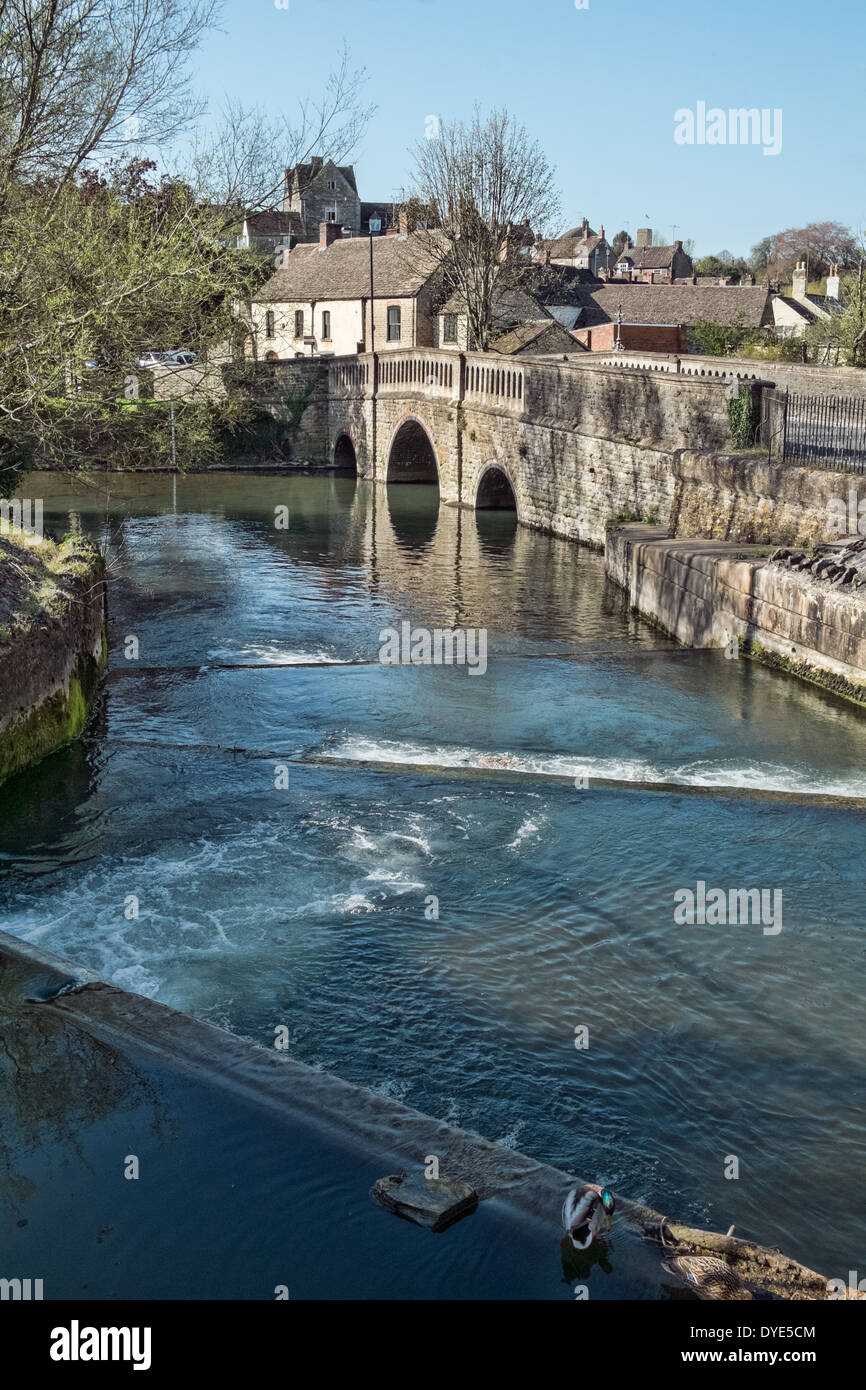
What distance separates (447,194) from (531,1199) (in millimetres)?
46007

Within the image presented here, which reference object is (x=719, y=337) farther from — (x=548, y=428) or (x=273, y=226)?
(x=273, y=226)

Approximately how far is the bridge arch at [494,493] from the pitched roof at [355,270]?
15.8 meters

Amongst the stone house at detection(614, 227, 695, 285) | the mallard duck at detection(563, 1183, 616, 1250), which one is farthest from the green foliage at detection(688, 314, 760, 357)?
the mallard duck at detection(563, 1183, 616, 1250)

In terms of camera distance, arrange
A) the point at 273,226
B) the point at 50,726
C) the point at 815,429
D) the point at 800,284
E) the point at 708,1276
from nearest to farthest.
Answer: the point at 708,1276 → the point at 50,726 → the point at 815,429 → the point at 800,284 → the point at 273,226

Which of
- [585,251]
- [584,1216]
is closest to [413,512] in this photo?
[584,1216]

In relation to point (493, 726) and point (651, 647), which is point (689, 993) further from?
point (651, 647)

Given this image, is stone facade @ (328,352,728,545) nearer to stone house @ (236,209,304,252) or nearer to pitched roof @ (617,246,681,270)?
stone house @ (236,209,304,252)

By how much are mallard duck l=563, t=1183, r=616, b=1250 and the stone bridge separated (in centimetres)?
1951

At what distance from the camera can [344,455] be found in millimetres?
49562

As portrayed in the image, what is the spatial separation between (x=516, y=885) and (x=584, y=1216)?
5.26m

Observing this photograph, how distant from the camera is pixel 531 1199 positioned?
619 cm

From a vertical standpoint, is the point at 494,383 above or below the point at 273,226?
below
